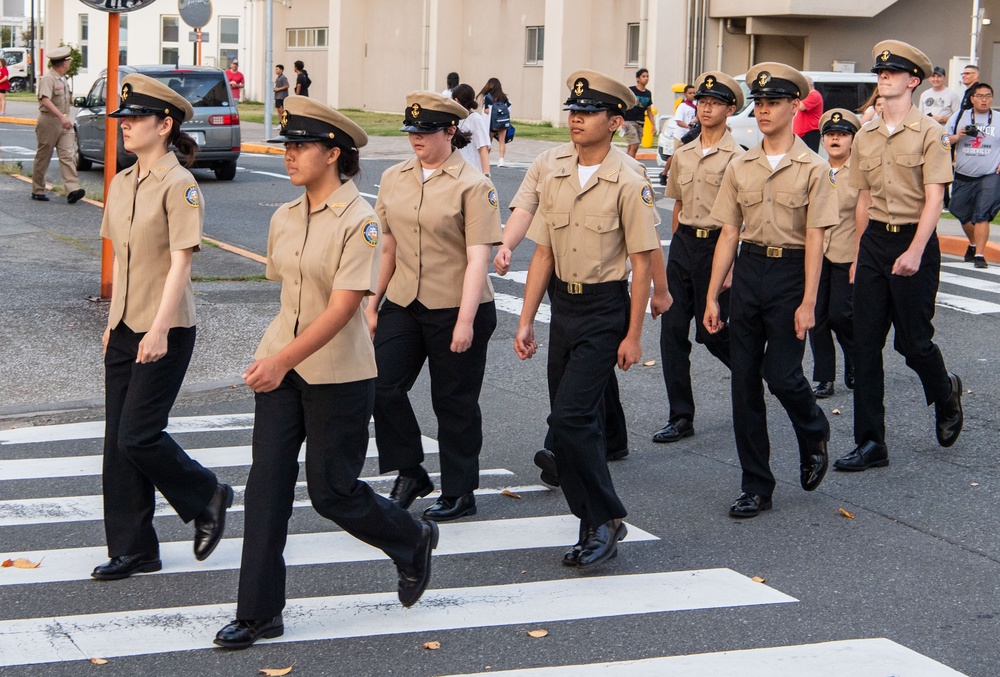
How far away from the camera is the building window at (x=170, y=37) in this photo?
5975 cm

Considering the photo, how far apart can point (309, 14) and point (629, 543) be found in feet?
167

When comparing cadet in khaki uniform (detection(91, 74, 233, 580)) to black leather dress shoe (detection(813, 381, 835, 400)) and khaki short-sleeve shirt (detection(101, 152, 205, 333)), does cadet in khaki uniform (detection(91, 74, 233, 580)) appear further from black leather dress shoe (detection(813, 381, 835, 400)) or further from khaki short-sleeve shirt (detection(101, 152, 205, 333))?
black leather dress shoe (detection(813, 381, 835, 400))

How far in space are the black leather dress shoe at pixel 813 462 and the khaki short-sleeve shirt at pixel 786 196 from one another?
965 mm

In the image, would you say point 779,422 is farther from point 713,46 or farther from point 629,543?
point 713,46

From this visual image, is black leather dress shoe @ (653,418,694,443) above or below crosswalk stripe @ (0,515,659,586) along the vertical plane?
above

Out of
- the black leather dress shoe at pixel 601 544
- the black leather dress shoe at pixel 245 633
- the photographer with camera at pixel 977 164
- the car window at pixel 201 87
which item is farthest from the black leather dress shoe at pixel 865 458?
the car window at pixel 201 87

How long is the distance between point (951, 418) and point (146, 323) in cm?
450

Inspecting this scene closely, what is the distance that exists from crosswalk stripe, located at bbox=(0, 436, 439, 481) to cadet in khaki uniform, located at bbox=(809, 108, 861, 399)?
111 inches

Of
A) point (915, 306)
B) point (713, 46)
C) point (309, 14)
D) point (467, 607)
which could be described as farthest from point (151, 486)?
point (309, 14)

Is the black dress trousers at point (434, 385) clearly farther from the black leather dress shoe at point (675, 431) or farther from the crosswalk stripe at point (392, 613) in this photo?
the black leather dress shoe at point (675, 431)

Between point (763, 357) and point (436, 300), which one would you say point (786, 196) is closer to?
point (763, 357)

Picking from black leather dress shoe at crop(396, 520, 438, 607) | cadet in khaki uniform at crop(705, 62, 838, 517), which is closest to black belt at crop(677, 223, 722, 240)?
cadet in khaki uniform at crop(705, 62, 838, 517)

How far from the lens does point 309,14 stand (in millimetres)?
54250

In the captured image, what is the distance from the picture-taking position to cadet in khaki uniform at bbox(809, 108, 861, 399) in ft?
28.4
